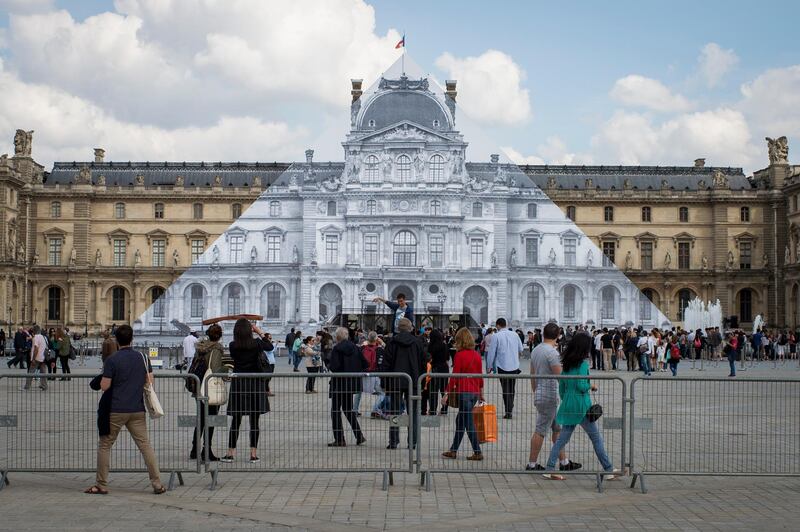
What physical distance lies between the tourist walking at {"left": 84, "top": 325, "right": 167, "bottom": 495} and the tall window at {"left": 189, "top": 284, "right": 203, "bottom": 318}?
29075mm

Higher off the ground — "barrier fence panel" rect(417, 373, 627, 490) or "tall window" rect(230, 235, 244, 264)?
"tall window" rect(230, 235, 244, 264)

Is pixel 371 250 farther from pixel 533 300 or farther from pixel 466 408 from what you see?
pixel 466 408

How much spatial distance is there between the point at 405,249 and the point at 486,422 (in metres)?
33.3

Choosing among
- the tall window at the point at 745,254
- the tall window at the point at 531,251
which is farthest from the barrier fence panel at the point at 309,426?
the tall window at the point at 745,254

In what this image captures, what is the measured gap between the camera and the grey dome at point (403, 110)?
135 feet

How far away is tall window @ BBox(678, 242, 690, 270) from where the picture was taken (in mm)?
65062

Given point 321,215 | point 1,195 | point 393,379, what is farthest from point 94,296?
point 393,379

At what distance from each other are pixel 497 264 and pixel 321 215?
7.47 meters

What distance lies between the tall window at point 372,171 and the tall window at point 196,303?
27.6 ft

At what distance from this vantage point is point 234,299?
3950 centimetres

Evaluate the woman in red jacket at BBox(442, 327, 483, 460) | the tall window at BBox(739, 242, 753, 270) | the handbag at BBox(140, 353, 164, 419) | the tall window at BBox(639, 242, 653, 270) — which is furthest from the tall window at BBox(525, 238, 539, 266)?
→ the handbag at BBox(140, 353, 164, 419)

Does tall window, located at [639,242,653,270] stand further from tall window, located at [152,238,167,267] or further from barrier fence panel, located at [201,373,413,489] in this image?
barrier fence panel, located at [201,373,413,489]

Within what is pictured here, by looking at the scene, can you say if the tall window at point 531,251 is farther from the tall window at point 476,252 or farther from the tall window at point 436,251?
the tall window at point 436,251

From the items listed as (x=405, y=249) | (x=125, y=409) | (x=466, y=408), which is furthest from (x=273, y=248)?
(x=125, y=409)
